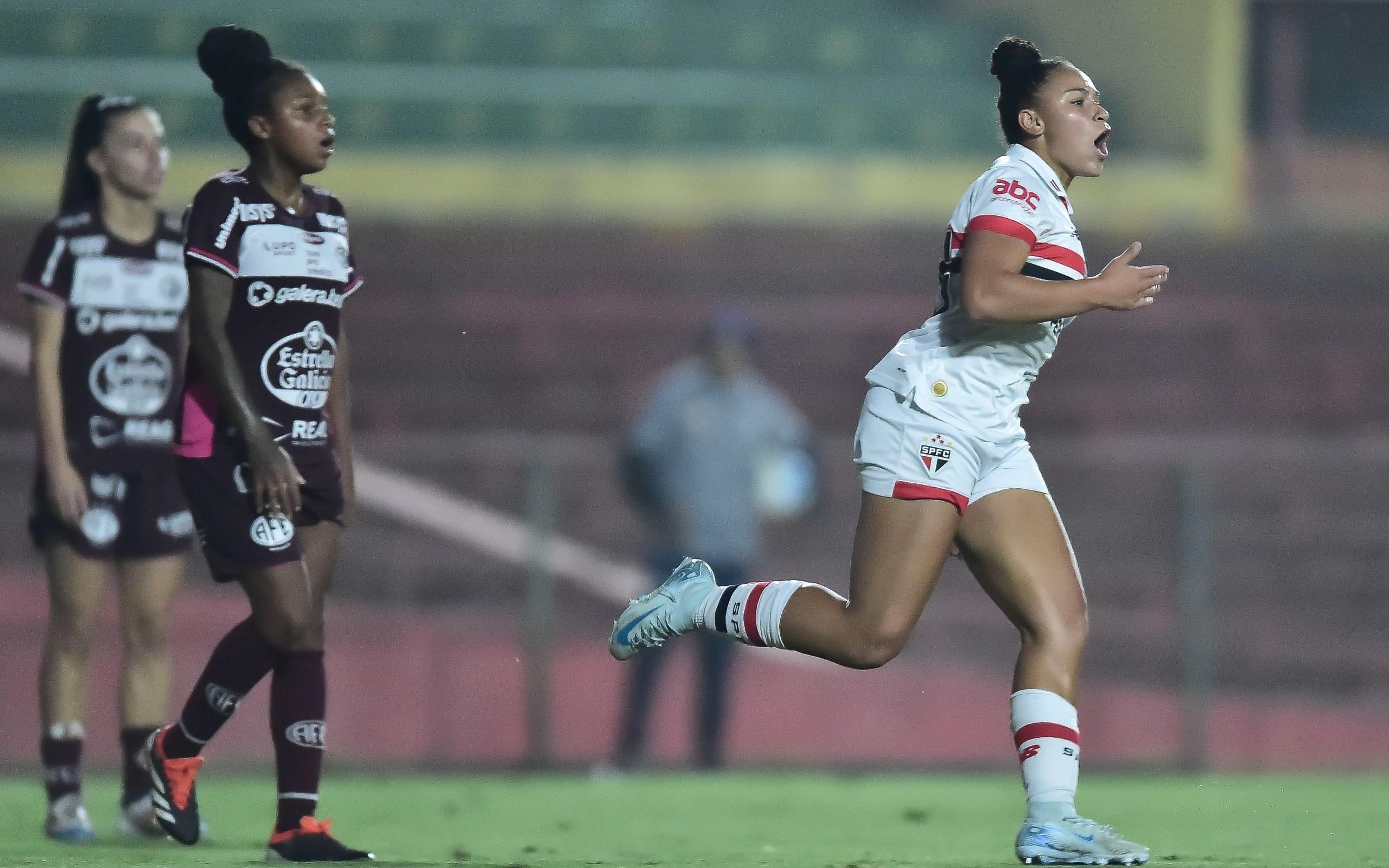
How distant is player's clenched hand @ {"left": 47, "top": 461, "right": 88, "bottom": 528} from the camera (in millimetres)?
6094

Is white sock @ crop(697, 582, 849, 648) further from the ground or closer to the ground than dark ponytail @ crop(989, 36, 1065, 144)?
closer to the ground

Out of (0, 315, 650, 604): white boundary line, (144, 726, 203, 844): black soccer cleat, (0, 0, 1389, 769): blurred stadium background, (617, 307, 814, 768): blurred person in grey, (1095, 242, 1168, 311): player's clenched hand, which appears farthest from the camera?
(0, 315, 650, 604): white boundary line

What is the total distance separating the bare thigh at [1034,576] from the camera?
15.9 feet

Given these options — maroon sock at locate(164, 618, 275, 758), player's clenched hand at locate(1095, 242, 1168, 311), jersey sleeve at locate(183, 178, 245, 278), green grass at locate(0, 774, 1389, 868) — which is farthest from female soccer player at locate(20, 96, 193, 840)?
player's clenched hand at locate(1095, 242, 1168, 311)

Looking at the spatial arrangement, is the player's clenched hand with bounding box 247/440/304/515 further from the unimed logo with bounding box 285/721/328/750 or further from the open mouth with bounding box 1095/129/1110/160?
the open mouth with bounding box 1095/129/1110/160

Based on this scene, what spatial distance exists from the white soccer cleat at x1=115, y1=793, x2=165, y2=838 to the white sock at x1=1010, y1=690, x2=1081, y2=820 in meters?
2.70

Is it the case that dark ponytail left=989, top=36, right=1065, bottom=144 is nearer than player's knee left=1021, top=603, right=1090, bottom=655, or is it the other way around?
player's knee left=1021, top=603, right=1090, bottom=655

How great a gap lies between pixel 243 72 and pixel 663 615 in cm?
178

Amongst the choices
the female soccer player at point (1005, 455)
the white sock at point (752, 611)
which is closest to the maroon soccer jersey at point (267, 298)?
the white sock at point (752, 611)

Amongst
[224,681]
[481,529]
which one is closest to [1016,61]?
[224,681]

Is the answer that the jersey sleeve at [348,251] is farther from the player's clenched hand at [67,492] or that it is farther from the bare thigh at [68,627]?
the bare thigh at [68,627]

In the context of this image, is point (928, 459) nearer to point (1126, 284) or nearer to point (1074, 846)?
point (1126, 284)

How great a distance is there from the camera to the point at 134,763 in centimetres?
616

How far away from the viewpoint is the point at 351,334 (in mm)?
15922
